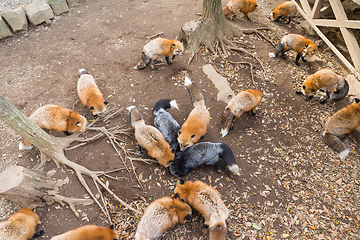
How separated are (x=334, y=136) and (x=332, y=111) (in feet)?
4.46

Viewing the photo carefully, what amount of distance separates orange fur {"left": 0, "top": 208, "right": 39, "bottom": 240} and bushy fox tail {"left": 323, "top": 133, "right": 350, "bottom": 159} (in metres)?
7.28

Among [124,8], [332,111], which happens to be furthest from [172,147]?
[124,8]

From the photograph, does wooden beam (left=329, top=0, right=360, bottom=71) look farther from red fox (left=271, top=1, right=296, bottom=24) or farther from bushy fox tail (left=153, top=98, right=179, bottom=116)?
bushy fox tail (left=153, top=98, right=179, bottom=116)

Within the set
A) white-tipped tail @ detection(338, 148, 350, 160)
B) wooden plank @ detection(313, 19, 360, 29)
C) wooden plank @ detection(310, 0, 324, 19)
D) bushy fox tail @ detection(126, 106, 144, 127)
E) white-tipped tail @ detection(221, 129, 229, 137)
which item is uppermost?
bushy fox tail @ detection(126, 106, 144, 127)

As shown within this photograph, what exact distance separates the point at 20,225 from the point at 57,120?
247cm

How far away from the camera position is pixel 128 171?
482 centimetres

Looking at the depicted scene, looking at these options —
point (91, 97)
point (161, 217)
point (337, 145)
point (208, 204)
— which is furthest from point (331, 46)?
point (91, 97)

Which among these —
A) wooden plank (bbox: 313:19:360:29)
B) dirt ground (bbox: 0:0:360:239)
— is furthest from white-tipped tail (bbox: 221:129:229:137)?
wooden plank (bbox: 313:19:360:29)

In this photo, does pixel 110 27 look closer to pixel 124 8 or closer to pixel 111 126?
pixel 124 8

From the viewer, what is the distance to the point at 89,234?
3574mm

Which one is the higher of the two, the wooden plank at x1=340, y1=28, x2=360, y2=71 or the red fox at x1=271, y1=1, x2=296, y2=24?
the red fox at x1=271, y1=1, x2=296, y2=24

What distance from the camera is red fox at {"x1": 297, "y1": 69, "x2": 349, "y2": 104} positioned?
6.30 m

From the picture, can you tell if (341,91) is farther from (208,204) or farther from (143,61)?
(143,61)

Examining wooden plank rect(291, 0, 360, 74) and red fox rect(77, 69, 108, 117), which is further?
wooden plank rect(291, 0, 360, 74)
